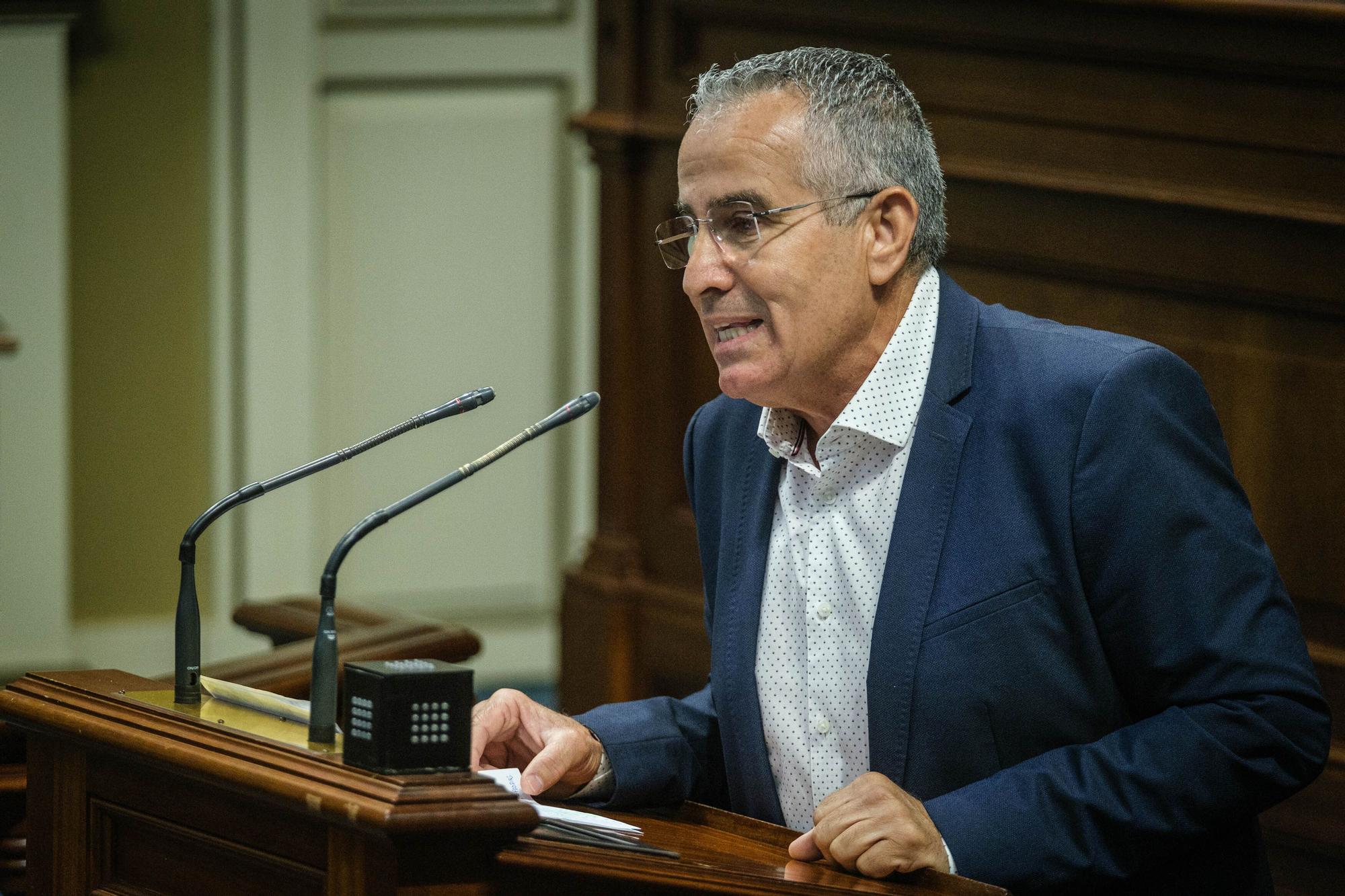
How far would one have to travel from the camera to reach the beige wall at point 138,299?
177 inches

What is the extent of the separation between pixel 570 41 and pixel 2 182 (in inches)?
60.3

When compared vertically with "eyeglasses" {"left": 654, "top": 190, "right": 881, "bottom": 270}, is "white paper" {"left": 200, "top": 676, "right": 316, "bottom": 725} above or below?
below

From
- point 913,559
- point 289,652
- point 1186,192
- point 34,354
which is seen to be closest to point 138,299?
point 34,354

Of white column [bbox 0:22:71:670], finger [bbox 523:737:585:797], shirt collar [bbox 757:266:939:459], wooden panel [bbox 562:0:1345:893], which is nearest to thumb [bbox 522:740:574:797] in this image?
finger [bbox 523:737:585:797]

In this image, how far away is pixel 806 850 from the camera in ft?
5.09

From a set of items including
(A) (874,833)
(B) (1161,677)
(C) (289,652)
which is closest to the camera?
(A) (874,833)

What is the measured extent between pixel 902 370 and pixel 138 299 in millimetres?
3222

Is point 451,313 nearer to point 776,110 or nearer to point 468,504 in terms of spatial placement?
point 468,504

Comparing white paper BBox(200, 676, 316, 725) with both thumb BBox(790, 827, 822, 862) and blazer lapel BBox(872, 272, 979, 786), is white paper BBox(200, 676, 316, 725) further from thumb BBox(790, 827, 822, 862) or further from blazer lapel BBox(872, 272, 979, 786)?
blazer lapel BBox(872, 272, 979, 786)

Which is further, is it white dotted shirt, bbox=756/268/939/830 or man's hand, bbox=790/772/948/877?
white dotted shirt, bbox=756/268/939/830

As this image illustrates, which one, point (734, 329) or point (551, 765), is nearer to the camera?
point (551, 765)

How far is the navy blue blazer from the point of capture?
1.60 meters

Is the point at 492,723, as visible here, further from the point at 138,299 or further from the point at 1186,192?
the point at 138,299

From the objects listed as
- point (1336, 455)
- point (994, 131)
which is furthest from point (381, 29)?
point (1336, 455)
